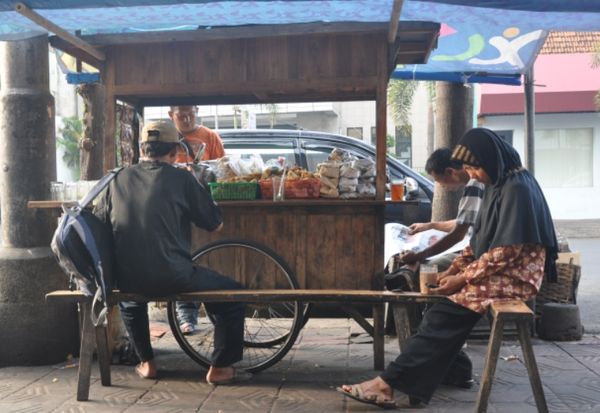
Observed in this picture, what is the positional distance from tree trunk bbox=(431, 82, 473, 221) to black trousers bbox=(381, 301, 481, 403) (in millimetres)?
2874

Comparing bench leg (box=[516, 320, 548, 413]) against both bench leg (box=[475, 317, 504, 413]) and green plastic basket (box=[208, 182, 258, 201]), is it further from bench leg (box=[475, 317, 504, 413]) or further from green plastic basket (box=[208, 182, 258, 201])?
green plastic basket (box=[208, 182, 258, 201])

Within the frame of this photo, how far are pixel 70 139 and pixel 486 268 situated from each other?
28.9m

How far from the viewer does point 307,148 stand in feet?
26.3

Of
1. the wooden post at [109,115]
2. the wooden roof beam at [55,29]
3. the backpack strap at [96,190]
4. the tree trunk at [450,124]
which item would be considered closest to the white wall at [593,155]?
the tree trunk at [450,124]

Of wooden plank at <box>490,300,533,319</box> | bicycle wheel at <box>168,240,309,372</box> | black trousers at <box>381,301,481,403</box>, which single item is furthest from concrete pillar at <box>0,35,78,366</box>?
wooden plank at <box>490,300,533,319</box>

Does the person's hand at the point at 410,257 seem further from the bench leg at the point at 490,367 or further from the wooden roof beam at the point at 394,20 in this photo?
the wooden roof beam at the point at 394,20

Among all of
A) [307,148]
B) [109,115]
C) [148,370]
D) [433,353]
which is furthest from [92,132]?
[433,353]

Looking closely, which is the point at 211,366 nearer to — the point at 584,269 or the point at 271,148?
the point at 271,148

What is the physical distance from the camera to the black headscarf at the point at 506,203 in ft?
11.6

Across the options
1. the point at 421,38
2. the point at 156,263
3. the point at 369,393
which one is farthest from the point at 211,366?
the point at 421,38

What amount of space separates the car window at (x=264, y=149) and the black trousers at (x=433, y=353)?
4.50 m

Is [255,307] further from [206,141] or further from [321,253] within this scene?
[206,141]

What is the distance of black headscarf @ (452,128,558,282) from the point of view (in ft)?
11.6

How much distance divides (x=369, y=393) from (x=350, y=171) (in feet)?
5.28
